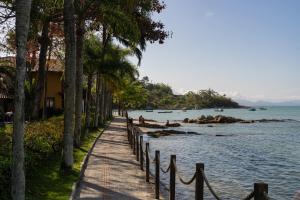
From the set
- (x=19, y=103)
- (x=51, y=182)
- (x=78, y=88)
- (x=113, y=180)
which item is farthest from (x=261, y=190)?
(x=78, y=88)

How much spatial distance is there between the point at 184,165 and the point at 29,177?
49.7 feet

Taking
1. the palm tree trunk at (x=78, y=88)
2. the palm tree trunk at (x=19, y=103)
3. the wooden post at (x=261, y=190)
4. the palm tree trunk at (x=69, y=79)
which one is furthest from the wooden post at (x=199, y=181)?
the palm tree trunk at (x=78, y=88)

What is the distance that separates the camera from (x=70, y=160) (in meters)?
15.9

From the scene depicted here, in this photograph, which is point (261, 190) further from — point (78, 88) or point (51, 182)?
point (78, 88)

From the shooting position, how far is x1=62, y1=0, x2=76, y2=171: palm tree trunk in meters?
15.7

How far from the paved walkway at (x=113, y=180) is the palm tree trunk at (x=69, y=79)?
100cm

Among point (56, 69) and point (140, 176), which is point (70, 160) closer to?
point (140, 176)

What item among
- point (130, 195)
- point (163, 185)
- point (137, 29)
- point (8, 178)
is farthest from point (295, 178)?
point (8, 178)

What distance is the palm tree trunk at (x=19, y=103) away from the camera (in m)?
8.60

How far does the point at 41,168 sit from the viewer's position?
14.8m

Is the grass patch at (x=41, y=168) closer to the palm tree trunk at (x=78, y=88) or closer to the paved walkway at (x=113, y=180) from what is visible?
the paved walkway at (x=113, y=180)

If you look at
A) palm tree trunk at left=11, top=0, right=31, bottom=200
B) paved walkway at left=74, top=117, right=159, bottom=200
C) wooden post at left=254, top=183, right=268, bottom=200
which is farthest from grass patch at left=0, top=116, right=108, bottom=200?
wooden post at left=254, top=183, right=268, bottom=200

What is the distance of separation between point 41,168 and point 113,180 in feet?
7.89

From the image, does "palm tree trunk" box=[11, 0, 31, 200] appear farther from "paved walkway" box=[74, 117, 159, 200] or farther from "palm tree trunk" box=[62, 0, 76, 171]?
"palm tree trunk" box=[62, 0, 76, 171]
